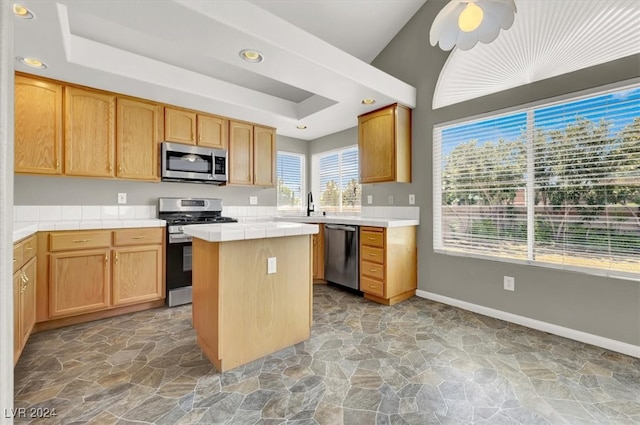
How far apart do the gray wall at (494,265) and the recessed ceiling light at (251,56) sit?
2.10 metres

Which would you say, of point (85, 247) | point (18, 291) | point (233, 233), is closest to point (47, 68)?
point (85, 247)

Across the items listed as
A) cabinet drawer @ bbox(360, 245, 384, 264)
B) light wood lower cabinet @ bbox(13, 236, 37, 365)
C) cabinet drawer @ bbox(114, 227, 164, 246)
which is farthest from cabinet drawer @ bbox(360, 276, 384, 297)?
light wood lower cabinet @ bbox(13, 236, 37, 365)

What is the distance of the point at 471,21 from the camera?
5.63 ft

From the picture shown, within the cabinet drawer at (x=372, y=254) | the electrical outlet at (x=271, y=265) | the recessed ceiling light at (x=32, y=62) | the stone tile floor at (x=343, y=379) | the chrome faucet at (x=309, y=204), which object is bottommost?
the stone tile floor at (x=343, y=379)

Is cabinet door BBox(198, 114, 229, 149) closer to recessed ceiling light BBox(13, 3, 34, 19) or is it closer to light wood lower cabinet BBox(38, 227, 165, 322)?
light wood lower cabinet BBox(38, 227, 165, 322)

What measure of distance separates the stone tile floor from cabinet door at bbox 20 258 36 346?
0.65ft

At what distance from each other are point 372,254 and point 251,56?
2397 mm

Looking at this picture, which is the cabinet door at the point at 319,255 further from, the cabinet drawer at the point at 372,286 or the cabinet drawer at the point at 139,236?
the cabinet drawer at the point at 139,236

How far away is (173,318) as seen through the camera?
2.91 m

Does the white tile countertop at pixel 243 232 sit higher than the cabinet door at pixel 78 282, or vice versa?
the white tile countertop at pixel 243 232

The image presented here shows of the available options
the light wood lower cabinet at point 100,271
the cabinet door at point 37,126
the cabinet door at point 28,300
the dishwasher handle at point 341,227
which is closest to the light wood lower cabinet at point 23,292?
the cabinet door at point 28,300

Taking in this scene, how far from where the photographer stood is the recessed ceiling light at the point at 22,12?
1.78m

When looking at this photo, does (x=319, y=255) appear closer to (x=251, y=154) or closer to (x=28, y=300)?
(x=251, y=154)

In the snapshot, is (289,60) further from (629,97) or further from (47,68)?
(629,97)
